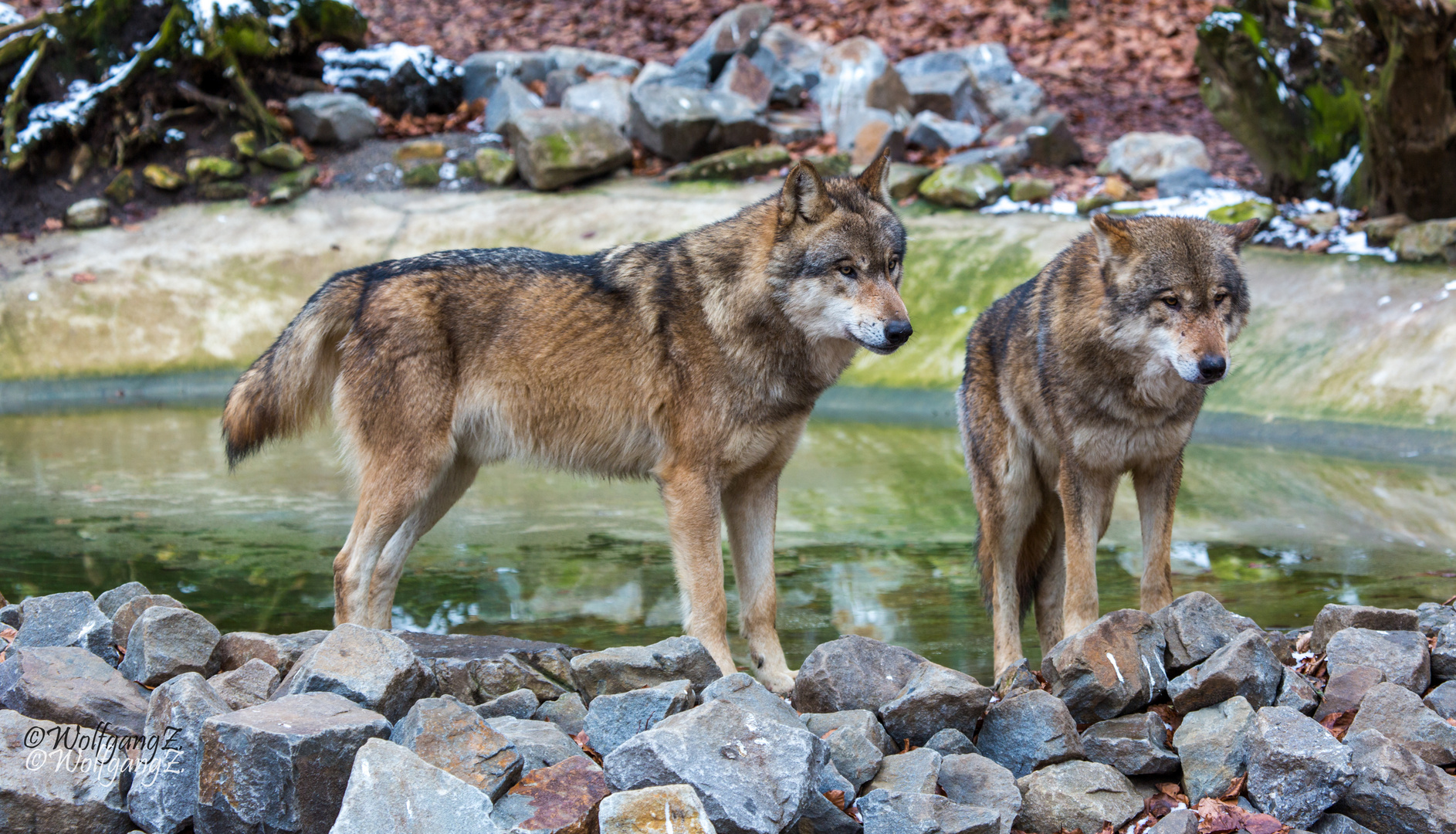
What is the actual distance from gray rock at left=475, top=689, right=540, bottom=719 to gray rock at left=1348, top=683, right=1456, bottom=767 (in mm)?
2294

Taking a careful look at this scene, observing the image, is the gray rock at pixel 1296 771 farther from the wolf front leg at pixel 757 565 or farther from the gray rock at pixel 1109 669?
the wolf front leg at pixel 757 565

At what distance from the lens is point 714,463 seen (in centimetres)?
451

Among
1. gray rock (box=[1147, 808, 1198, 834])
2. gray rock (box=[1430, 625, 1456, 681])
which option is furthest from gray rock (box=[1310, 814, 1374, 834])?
gray rock (box=[1430, 625, 1456, 681])

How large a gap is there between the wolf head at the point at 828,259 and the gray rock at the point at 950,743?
151cm

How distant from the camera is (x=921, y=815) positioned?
2.87 meters

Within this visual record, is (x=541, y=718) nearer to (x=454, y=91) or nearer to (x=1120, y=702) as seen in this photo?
(x=1120, y=702)

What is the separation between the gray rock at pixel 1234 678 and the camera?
337 centimetres


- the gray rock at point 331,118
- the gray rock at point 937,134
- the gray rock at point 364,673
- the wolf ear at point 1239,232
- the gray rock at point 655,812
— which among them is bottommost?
the gray rock at point 655,812

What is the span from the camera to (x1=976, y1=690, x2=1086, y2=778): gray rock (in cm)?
328

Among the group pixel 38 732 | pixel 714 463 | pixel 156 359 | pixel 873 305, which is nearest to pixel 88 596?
pixel 38 732

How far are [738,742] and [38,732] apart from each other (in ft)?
5.99

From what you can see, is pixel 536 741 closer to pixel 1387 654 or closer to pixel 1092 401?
pixel 1092 401

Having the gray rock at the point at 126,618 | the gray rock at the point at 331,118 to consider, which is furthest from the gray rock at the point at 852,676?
the gray rock at the point at 331,118

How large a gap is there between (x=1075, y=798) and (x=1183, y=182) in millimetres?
10233
